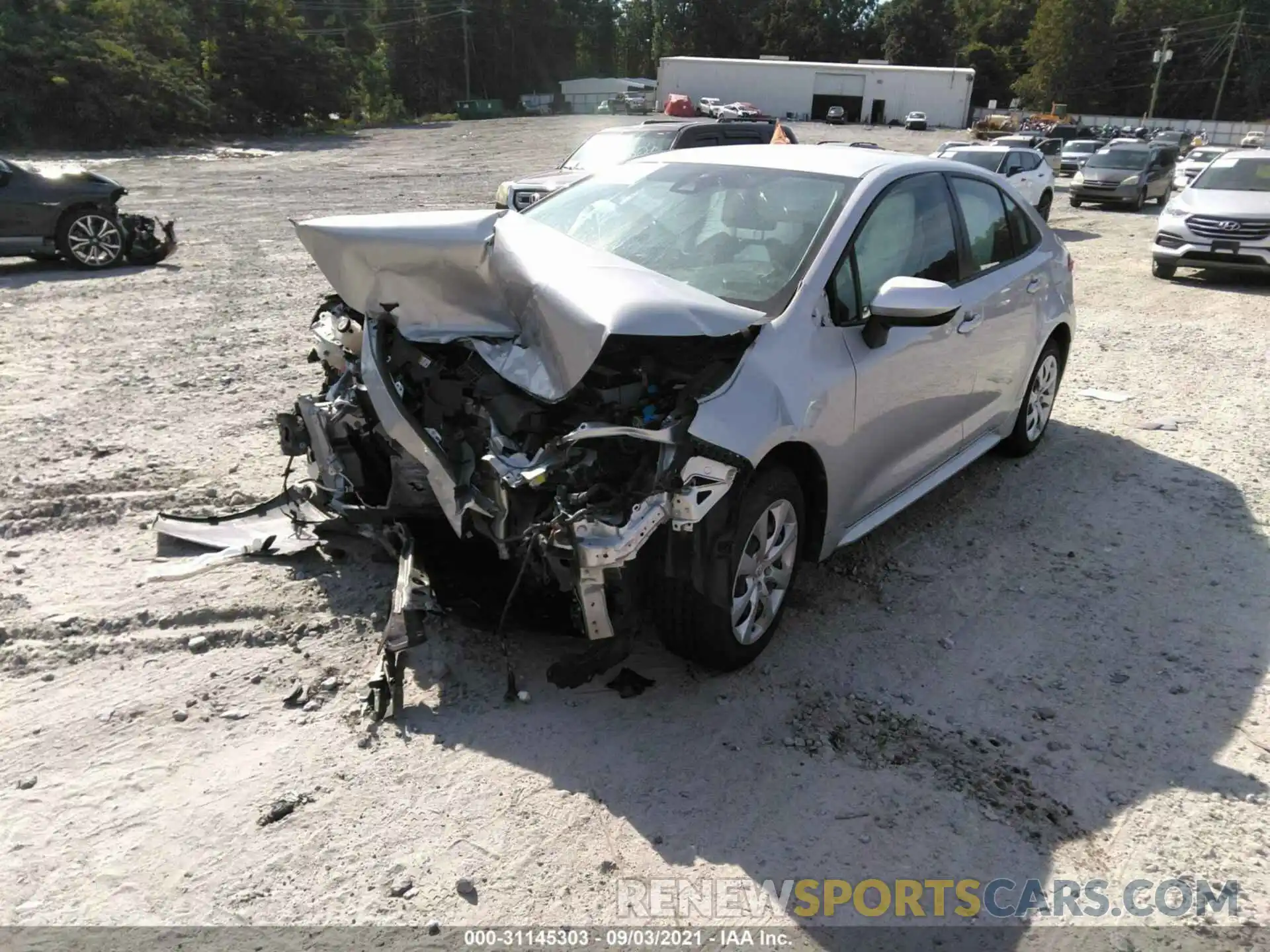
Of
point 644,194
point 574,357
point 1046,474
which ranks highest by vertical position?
point 644,194

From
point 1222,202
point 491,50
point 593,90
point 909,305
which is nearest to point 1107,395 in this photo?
point 909,305

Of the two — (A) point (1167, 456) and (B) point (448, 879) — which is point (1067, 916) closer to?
(B) point (448, 879)

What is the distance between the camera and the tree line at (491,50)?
3381cm

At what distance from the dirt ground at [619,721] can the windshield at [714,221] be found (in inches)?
59.6

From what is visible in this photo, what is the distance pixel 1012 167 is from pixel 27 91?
113 feet

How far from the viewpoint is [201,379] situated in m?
6.84

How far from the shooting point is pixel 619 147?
11828mm

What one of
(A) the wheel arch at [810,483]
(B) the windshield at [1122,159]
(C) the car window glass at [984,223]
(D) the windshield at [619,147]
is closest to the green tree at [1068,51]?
(B) the windshield at [1122,159]

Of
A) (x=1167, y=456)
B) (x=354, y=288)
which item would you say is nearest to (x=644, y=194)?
(x=354, y=288)

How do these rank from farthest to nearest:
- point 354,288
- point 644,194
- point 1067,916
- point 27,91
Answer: point 27,91 → point 644,194 → point 354,288 → point 1067,916

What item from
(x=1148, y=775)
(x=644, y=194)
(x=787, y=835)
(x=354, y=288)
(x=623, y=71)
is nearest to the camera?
(x=787, y=835)

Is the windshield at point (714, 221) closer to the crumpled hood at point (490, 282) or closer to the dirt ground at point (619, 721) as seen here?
the crumpled hood at point (490, 282)

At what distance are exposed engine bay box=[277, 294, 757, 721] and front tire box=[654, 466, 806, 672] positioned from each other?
0.72 feet

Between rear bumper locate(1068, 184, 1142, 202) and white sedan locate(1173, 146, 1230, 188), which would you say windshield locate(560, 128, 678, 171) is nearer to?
white sedan locate(1173, 146, 1230, 188)
